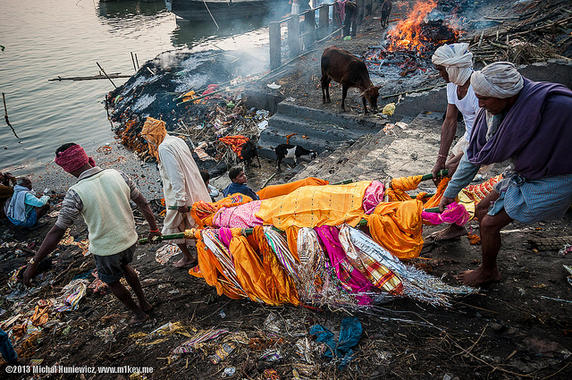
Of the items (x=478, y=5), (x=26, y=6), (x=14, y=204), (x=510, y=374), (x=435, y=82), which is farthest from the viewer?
(x=26, y=6)

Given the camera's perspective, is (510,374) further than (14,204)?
No

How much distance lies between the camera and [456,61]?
3.06 metres

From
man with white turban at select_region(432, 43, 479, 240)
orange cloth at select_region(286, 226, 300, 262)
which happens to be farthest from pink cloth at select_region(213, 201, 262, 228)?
man with white turban at select_region(432, 43, 479, 240)

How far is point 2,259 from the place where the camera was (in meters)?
6.11

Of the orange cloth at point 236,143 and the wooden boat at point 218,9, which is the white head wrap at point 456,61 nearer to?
the orange cloth at point 236,143

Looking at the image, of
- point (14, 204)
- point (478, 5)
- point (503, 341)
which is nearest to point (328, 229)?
point (503, 341)

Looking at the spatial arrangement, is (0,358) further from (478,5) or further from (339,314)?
(478,5)

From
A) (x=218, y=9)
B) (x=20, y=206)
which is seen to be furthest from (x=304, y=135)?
(x=218, y=9)

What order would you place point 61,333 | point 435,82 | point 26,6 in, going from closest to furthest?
point 61,333 → point 435,82 → point 26,6

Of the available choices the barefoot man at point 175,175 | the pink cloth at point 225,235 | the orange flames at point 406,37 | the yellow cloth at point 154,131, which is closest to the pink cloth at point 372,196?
the pink cloth at point 225,235

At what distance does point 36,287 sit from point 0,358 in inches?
78.7

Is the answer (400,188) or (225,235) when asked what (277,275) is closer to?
(225,235)

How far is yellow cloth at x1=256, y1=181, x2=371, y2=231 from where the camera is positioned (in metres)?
2.83

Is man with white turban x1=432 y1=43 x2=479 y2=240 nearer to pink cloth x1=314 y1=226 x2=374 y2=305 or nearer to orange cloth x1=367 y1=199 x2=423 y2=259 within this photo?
orange cloth x1=367 y1=199 x2=423 y2=259
